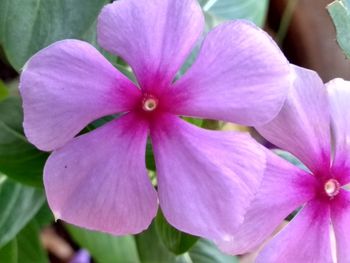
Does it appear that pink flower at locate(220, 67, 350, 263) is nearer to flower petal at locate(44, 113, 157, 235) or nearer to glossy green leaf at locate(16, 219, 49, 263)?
flower petal at locate(44, 113, 157, 235)

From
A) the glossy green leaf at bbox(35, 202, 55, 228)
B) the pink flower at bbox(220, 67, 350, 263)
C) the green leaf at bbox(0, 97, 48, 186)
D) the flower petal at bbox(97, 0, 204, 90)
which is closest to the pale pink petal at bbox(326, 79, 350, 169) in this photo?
the pink flower at bbox(220, 67, 350, 263)

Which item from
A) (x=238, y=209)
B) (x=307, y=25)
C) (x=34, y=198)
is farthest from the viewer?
(x=307, y=25)

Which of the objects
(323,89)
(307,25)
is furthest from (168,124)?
(307,25)

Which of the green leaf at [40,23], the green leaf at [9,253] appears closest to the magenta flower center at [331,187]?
the green leaf at [40,23]

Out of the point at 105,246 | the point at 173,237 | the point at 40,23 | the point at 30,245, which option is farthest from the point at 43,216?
the point at 40,23

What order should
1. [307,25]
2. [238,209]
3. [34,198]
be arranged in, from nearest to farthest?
[238,209] → [34,198] → [307,25]

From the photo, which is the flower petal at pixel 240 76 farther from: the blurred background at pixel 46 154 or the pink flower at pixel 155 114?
the blurred background at pixel 46 154

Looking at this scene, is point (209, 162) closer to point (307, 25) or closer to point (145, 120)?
point (145, 120)
